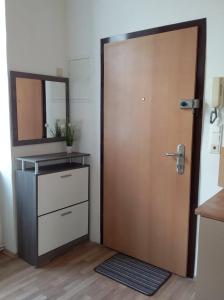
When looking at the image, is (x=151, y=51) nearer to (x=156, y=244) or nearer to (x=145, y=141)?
(x=145, y=141)

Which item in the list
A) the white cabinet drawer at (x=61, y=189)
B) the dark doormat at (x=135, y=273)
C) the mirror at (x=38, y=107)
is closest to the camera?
the dark doormat at (x=135, y=273)

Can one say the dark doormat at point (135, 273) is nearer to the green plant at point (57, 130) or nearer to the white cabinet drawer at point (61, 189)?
the white cabinet drawer at point (61, 189)

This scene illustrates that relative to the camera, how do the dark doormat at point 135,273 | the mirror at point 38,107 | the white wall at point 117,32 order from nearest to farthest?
1. the white wall at point 117,32
2. the dark doormat at point 135,273
3. the mirror at point 38,107

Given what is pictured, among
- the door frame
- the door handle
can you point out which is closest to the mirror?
the door frame

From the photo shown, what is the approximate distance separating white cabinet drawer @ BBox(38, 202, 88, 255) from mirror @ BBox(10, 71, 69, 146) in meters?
0.73

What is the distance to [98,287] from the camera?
2262 millimetres

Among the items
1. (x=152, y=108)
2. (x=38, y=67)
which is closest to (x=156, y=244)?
(x=152, y=108)

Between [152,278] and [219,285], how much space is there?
96 cm

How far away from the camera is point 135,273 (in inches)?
96.1

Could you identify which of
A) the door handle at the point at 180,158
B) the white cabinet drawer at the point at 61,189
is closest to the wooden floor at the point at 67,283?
the white cabinet drawer at the point at 61,189

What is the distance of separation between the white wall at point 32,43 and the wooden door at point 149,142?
57 cm

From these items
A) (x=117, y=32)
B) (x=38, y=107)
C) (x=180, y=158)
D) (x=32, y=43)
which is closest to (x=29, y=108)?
(x=38, y=107)

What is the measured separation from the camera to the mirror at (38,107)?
2592 millimetres

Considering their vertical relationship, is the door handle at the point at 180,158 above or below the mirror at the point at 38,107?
below
